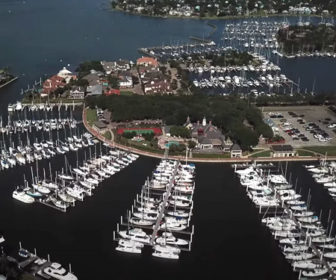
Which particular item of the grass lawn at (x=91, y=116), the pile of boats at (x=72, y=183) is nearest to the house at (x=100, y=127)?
the grass lawn at (x=91, y=116)

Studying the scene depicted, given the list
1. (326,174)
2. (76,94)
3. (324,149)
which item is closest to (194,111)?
(324,149)

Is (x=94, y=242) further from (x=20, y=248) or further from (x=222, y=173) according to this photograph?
(x=222, y=173)

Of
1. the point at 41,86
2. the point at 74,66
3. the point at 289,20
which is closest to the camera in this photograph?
the point at 41,86

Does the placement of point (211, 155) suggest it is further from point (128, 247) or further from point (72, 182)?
point (128, 247)

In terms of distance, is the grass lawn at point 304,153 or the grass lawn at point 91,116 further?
the grass lawn at point 91,116

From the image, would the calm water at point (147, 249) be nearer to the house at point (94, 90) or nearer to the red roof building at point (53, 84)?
the red roof building at point (53, 84)

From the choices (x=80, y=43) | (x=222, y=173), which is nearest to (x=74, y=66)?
(x=80, y=43)

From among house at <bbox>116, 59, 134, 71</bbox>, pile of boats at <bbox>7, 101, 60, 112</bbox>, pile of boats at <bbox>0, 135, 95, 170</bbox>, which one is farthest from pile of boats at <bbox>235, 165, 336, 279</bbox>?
house at <bbox>116, 59, 134, 71</bbox>

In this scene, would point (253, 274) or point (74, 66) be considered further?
point (74, 66)
